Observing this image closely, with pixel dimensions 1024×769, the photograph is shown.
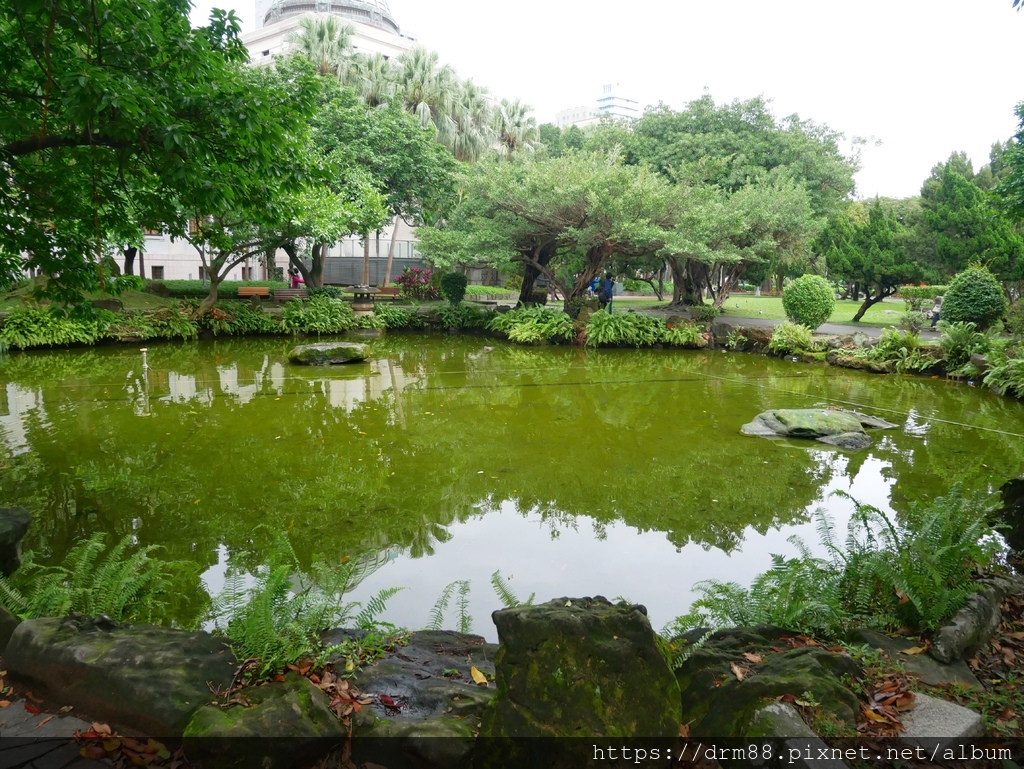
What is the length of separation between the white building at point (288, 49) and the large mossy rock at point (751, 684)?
23167 mm

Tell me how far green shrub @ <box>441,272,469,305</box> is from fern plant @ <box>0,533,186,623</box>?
1762 centimetres

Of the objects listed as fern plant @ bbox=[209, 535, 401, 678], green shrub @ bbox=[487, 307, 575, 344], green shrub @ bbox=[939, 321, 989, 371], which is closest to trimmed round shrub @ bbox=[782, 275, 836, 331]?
green shrub @ bbox=[939, 321, 989, 371]

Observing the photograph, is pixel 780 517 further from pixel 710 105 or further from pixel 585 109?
pixel 585 109

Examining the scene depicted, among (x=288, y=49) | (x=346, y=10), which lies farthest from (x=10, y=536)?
(x=346, y=10)

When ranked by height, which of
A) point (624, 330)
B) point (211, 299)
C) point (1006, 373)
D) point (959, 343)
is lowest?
point (1006, 373)

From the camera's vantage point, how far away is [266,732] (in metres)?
2.22

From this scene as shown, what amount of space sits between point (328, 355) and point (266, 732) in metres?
11.6

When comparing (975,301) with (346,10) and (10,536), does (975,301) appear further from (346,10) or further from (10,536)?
(346,10)

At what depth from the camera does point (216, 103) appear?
16.2ft

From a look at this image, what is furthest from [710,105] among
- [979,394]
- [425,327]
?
[979,394]

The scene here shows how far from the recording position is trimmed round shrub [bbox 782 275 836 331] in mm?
16750

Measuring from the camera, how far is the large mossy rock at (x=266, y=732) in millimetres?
2184

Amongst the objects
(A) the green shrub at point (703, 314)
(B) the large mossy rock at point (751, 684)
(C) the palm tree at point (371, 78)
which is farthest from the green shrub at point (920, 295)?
(B) the large mossy rock at point (751, 684)

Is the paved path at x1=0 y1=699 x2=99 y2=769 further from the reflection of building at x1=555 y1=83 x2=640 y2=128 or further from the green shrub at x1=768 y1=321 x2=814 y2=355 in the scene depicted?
the reflection of building at x1=555 y1=83 x2=640 y2=128
